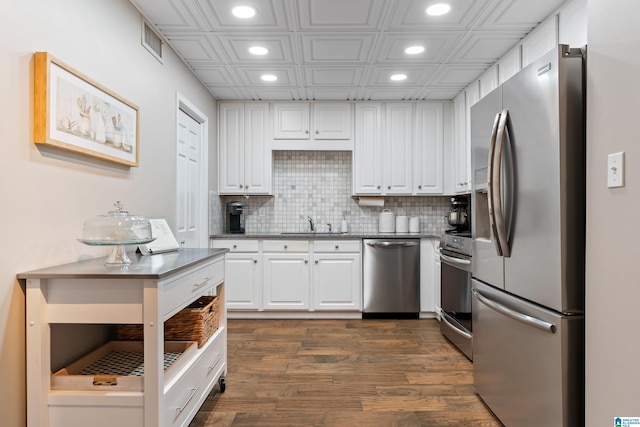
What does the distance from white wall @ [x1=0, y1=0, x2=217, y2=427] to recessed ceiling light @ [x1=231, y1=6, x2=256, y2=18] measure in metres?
0.64

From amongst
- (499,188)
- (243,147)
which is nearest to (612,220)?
(499,188)

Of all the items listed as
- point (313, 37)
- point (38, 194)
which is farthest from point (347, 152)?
point (38, 194)

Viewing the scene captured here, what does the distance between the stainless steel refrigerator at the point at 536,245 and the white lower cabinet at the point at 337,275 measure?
201 cm

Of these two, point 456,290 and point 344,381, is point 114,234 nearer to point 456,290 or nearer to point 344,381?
point 344,381

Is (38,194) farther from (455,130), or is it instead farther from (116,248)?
(455,130)

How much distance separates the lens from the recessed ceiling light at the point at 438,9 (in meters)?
2.42

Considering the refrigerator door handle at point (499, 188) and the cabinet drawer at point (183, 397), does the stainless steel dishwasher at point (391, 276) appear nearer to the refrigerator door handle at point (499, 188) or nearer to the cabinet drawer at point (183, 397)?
the refrigerator door handle at point (499, 188)

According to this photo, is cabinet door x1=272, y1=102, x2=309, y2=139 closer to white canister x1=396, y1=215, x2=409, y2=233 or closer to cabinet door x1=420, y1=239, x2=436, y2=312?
white canister x1=396, y1=215, x2=409, y2=233

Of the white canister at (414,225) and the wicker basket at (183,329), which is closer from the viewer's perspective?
the wicker basket at (183,329)

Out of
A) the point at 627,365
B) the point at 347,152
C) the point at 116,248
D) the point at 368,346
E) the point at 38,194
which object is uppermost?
the point at 347,152

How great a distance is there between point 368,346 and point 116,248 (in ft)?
7.49

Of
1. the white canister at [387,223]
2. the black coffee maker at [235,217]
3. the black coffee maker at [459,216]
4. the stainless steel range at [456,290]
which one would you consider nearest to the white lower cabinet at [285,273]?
the black coffee maker at [235,217]

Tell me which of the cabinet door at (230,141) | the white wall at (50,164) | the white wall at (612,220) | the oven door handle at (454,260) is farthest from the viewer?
the cabinet door at (230,141)

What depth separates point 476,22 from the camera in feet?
8.63
